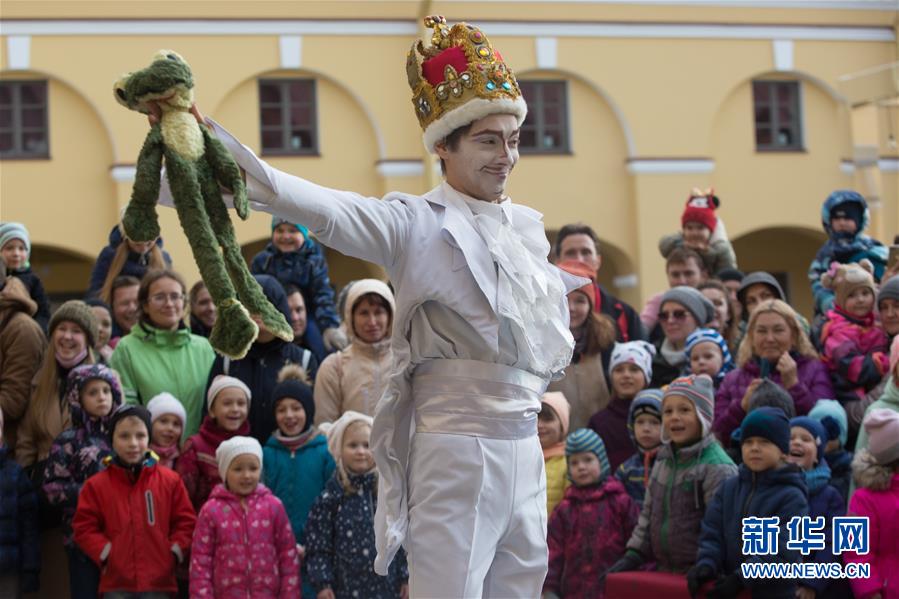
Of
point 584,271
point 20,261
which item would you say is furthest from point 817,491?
point 20,261

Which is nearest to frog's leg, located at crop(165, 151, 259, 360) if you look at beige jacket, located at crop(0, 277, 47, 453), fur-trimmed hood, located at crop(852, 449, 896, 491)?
fur-trimmed hood, located at crop(852, 449, 896, 491)

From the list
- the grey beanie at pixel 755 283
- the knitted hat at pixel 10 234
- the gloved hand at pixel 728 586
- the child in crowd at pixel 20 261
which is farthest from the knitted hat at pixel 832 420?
the knitted hat at pixel 10 234

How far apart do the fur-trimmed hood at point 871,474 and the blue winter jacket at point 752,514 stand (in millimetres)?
301

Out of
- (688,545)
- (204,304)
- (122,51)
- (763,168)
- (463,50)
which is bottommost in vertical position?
(688,545)

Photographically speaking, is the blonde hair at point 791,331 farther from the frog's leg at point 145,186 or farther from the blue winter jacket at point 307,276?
the frog's leg at point 145,186

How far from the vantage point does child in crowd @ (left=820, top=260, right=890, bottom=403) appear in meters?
6.99

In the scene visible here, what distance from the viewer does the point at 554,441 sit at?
6961 mm

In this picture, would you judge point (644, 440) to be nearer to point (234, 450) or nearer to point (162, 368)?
point (234, 450)

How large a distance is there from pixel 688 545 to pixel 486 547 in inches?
95.0

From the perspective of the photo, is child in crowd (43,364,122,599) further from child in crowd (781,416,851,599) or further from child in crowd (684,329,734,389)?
child in crowd (781,416,851,599)

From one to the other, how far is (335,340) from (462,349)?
3832 mm

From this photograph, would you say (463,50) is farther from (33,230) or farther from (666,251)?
(33,230)

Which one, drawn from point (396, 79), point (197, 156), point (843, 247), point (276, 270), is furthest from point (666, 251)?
point (396, 79)

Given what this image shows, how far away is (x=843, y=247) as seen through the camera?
8.39 m
